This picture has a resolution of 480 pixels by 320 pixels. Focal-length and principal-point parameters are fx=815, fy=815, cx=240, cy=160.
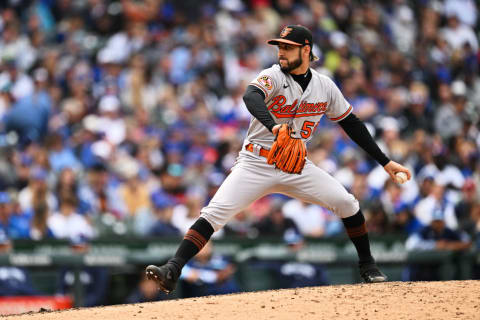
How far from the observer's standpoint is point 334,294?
560cm

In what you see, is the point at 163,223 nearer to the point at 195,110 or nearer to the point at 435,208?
the point at 195,110

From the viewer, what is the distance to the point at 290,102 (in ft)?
18.6

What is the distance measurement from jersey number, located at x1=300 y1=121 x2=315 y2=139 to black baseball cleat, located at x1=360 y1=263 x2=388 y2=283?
1.11 meters

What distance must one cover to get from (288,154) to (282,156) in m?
0.04

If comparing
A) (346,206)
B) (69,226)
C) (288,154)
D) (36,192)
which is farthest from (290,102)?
(36,192)

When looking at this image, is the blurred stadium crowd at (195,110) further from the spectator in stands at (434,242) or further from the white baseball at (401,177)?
the white baseball at (401,177)

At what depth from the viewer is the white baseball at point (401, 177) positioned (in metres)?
5.93

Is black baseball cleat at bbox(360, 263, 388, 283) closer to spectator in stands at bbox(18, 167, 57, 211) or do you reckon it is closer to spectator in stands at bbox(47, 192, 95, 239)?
spectator in stands at bbox(47, 192, 95, 239)

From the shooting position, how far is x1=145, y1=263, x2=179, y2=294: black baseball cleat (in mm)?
5301

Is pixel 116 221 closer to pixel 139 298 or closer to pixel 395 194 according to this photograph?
pixel 139 298

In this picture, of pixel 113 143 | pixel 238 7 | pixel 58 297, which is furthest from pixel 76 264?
pixel 238 7

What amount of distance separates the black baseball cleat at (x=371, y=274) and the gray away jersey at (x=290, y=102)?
3.63 feet

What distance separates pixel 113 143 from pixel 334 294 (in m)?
5.62

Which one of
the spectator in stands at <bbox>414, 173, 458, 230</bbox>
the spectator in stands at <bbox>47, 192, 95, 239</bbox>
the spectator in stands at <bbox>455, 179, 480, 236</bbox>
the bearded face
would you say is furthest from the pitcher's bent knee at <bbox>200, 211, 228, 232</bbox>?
the spectator in stands at <bbox>455, 179, 480, 236</bbox>
